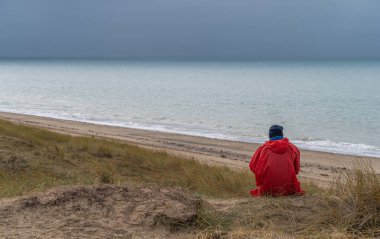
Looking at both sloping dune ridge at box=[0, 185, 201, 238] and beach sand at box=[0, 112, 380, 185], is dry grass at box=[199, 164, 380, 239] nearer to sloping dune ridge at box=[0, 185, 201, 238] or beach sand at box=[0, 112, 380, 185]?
sloping dune ridge at box=[0, 185, 201, 238]

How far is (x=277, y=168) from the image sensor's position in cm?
647

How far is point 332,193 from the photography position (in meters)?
5.72

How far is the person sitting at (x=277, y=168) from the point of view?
21.1ft

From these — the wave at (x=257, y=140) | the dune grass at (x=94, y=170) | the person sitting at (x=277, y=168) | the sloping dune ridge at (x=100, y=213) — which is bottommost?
the wave at (x=257, y=140)

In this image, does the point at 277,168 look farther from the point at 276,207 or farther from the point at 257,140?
the point at 257,140

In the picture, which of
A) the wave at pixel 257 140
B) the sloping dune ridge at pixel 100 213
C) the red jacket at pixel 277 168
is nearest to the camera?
the sloping dune ridge at pixel 100 213

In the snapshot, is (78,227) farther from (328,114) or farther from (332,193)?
(328,114)

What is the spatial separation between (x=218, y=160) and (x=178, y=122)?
14247mm

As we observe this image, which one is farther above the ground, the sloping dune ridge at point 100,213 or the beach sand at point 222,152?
the sloping dune ridge at point 100,213

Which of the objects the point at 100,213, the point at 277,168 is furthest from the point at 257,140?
the point at 100,213

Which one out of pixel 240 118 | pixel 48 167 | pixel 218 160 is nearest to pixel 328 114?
pixel 240 118

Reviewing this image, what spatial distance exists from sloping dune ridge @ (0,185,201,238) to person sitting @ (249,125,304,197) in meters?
1.21

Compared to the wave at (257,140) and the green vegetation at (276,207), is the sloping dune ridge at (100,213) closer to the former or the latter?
the green vegetation at (276,207)

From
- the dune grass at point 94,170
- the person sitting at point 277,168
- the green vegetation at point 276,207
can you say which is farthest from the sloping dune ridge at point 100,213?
the person sitting at point 277,168
